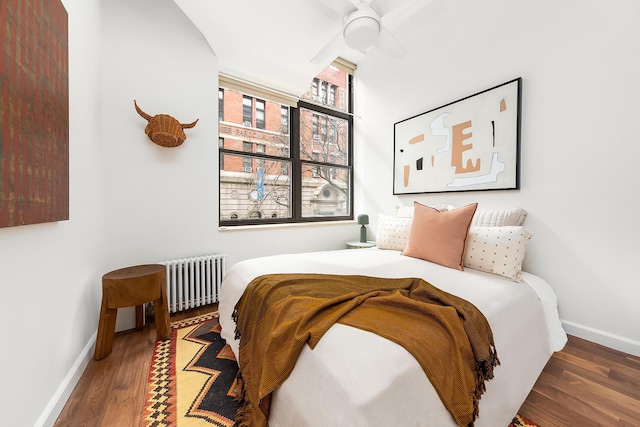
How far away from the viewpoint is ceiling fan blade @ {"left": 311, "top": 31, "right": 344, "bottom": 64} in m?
1.90

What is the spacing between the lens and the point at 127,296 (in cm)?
153

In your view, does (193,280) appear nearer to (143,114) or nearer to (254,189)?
(254,189)

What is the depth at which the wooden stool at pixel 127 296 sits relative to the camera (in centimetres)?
150

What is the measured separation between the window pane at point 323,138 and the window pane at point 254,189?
45 centimetres

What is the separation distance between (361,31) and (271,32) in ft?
2.80

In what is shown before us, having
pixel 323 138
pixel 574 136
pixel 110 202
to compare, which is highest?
pixel 323 138

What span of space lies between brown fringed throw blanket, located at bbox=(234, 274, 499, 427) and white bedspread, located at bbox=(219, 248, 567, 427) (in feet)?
0.13

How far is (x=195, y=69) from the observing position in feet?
7.50

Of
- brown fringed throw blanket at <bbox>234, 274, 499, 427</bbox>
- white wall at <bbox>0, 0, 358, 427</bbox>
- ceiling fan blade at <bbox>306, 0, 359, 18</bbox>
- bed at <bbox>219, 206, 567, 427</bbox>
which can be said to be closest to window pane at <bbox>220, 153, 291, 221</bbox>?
white wall at <bbox>0, 0, 358, 427</bbox>

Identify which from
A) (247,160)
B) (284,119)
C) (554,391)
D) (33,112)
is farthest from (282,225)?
(554,391)

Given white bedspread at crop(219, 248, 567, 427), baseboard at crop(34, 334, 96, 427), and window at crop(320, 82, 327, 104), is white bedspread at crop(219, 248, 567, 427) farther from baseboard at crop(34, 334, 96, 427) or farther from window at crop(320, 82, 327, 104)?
window at crop(320, 82, 327, 104)

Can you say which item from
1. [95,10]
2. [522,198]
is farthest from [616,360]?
[95,10]

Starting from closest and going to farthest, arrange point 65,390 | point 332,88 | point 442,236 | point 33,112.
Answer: point 33,112 → point 65,390 → point 442,236 → point 332,88

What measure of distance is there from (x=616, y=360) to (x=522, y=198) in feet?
3.85
